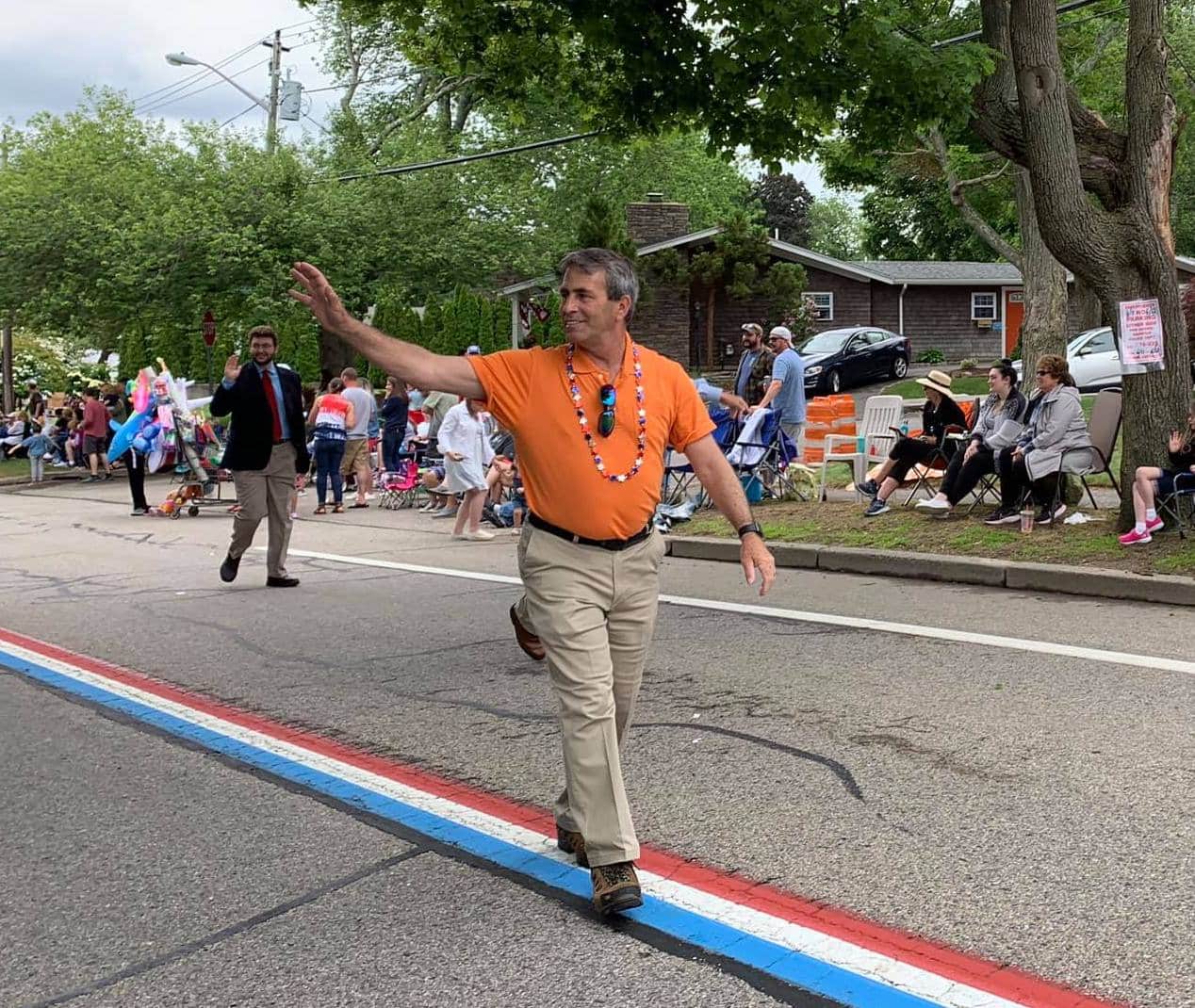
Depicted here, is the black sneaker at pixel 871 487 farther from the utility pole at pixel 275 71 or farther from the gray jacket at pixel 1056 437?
the utility pole at pixel 275 71

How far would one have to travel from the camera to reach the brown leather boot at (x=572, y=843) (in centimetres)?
425

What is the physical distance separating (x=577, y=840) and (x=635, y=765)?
1.14 meters

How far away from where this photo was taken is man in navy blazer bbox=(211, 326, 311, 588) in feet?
34.7

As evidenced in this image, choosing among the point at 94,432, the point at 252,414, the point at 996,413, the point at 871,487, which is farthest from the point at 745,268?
the point at 252,414

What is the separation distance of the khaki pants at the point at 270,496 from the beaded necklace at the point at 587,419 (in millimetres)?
6901

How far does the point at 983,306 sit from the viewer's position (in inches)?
1758

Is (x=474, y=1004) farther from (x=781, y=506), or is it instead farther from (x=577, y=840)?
(x=781, y=506)

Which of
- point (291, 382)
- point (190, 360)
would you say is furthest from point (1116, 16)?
point (190, 360)

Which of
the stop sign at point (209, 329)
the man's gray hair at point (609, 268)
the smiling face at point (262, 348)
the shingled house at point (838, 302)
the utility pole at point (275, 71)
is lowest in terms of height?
the man's gray hair at point (609, 268)

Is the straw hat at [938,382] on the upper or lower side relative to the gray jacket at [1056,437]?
upper

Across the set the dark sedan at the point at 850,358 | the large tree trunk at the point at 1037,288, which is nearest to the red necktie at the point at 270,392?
the large tree trunk at the point at 1037,288

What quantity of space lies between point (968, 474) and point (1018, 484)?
47 centimetres

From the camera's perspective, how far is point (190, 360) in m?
46.5

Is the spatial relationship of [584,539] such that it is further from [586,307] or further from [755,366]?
[755,366]
